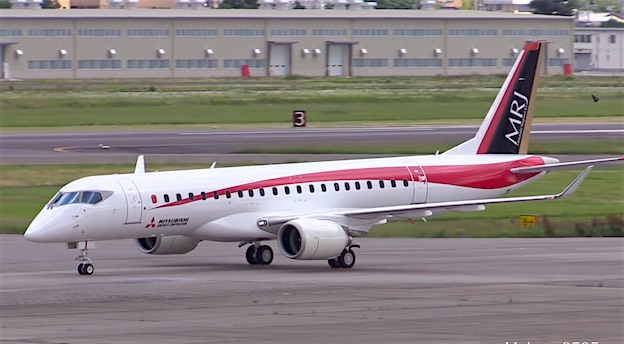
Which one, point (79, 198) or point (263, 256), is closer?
point (79, 198)

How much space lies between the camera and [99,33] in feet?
460

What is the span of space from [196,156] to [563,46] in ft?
325

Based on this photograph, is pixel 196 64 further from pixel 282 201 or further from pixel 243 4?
pixel 282 201

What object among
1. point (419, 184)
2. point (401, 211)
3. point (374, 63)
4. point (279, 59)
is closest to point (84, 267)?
point (401, 211)

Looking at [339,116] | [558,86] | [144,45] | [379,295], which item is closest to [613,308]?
[379,295]

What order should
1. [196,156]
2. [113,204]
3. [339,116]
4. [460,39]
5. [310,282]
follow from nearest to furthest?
[310,282], [113,204], [196,156], [339,116], [460,39]

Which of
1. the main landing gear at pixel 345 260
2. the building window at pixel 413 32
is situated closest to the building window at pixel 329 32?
the building window at pixel 413 32

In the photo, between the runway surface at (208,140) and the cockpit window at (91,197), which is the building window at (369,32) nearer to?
the runway surface at (208,140)

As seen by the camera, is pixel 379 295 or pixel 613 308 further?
pixel 379 295

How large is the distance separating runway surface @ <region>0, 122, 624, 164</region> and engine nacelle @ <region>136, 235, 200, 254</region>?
82.7 feet

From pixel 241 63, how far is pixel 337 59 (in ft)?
39.1

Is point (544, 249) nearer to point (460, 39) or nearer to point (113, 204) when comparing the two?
point (113, 204)

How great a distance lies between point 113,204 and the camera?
3262 centimetres

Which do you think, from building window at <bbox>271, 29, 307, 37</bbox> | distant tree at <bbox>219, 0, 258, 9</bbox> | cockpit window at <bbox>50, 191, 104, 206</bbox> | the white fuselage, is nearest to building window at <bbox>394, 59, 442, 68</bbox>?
building window at <bbox>271, 29, 307, 37</bbox>
